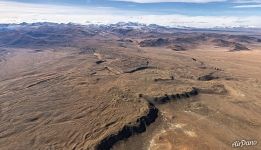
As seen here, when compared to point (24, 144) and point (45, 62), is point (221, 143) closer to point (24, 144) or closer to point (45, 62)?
point (24, 144)

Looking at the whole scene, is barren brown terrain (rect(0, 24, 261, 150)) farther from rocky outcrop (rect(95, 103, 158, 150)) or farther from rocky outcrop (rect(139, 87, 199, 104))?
rocky outcrop (rect(95, 103, 158, 150))

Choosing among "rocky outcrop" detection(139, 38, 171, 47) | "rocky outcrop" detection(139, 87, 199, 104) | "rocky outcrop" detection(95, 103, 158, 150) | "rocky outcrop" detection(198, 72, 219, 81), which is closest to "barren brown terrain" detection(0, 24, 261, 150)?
"rocky outcrop" detection(139, 87, 199, 104)

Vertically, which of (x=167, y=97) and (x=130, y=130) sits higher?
(x=130, y=130)

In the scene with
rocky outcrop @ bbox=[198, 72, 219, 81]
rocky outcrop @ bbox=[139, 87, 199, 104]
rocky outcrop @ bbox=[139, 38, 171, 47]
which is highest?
rocky outcrop @ bbox=[139, 87, 199, 104]

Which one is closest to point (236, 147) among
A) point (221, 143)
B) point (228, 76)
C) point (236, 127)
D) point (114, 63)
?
point (221, 143)

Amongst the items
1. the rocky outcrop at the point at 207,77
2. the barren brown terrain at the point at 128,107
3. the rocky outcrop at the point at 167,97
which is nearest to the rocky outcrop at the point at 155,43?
the barren brown terrain at the point at 128,107

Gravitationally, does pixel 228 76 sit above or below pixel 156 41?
above

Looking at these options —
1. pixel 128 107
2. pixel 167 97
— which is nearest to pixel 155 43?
pixel 167 97

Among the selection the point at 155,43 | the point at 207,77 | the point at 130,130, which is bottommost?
the point at 155,43

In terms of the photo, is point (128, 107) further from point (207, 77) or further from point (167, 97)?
point (207, 77)
